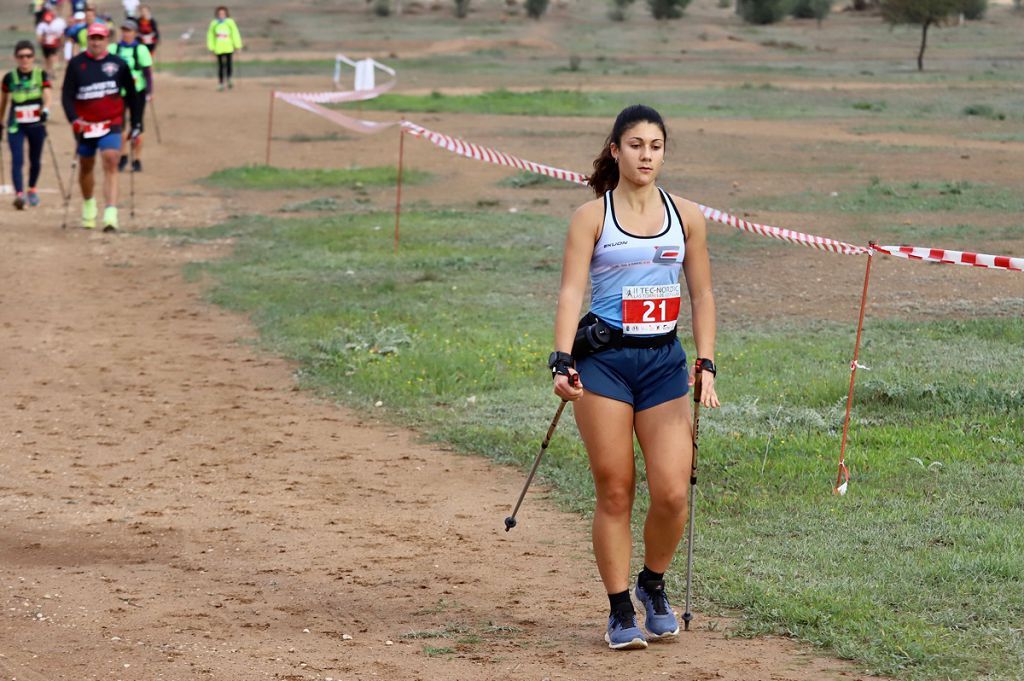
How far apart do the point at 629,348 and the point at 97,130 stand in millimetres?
11783

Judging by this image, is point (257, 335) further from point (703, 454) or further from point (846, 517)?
point (846, 517)

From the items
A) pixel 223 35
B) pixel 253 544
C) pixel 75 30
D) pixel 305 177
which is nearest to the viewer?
pixel 253 544

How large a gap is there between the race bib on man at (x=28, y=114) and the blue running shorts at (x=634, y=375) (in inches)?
550

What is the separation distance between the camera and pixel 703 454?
348 inches

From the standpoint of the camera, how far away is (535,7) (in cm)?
6850

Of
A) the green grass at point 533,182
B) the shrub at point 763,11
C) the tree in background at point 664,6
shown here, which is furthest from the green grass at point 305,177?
the tree in background at point 664,6

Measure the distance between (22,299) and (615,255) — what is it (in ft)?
31.2

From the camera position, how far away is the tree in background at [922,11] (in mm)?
44344

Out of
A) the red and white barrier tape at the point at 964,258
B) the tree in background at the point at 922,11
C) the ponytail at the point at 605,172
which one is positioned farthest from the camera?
the tree in background at the point at 922,11

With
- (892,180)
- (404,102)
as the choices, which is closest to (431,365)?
(892,180)

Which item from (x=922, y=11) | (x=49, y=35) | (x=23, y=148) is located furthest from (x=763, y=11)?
(x=23, y=148)

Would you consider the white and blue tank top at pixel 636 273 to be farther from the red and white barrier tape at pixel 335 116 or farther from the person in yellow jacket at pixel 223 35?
the person in yellow jacket at pixel 223 35

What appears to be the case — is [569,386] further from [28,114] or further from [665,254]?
[28,114]

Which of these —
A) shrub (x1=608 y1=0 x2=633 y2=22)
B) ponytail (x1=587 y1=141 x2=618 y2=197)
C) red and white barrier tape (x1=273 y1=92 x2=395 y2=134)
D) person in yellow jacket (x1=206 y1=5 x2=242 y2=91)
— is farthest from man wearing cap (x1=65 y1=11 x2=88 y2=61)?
shrub (x1=608 y1=0 x2=633 y2=22)
